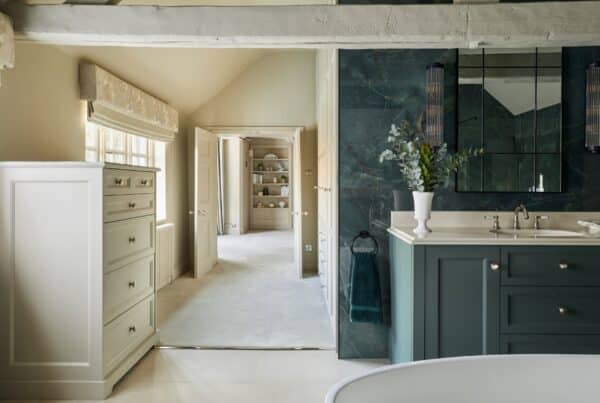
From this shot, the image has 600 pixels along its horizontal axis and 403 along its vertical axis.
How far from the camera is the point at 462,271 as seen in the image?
2.53 m

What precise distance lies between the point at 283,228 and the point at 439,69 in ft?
31.1

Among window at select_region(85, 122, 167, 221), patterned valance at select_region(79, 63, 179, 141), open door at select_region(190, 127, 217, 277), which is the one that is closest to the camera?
patterned valance at select_region(79, 63, 179, 141)

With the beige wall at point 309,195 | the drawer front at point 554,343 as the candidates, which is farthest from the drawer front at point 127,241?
the beige wall at point 309,195

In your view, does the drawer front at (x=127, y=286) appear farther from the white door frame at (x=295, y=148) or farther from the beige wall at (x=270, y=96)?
the beige wall at (x=270, y=96)

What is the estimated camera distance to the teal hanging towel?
308 centimetres

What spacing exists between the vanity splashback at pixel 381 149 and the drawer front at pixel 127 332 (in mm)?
1496

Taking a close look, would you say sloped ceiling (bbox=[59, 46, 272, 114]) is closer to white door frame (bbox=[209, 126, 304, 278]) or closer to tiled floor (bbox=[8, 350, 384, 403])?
white door frame (bbox=[209, 126, 304, 278])

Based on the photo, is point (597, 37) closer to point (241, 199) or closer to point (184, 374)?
point (184, 374)

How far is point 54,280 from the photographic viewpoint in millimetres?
2662

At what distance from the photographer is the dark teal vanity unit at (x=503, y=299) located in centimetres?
Result: 249

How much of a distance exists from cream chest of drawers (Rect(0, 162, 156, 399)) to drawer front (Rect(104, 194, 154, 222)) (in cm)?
5

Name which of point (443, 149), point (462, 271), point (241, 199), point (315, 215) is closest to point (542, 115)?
point (443, 149)

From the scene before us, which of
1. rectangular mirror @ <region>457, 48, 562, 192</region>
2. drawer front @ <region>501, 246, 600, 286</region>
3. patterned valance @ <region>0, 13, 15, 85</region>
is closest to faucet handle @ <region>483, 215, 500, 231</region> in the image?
rectangular mirror @ <region>457, 48, 562, 192</region>

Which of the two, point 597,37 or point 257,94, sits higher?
point 257,94
